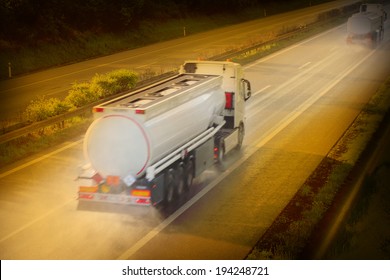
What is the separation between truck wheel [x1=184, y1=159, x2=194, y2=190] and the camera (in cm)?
1471

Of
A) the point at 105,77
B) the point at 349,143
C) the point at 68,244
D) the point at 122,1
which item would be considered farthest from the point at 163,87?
the point at 122,1

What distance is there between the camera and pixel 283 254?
36.4 ft

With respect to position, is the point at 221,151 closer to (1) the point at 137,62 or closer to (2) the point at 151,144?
(2) the point at 151,144

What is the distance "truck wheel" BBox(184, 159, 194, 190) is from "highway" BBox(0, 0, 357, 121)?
1208 cm

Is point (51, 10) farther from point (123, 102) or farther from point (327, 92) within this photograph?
point (123, 102)

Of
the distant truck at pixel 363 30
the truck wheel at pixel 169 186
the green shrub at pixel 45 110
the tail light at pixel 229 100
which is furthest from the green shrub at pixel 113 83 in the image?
the distant truck at pixel 363 30

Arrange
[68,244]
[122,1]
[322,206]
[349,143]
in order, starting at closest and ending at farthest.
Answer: [68,244] < [322,206] < [349,143] < [122,1]

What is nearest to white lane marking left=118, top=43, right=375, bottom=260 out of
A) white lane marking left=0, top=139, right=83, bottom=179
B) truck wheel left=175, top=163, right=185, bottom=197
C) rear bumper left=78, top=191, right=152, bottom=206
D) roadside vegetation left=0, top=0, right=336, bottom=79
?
truck wheel left=175, top=163, right=185, bottom=197

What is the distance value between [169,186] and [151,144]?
1.59m

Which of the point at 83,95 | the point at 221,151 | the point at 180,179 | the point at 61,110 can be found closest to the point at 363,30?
the point at 83,95

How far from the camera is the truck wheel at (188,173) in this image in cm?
1471

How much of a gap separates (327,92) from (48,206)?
1780cm

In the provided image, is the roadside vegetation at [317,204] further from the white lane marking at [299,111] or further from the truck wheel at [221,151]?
the truck wheel at [221,151]

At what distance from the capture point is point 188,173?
14.8 meters
